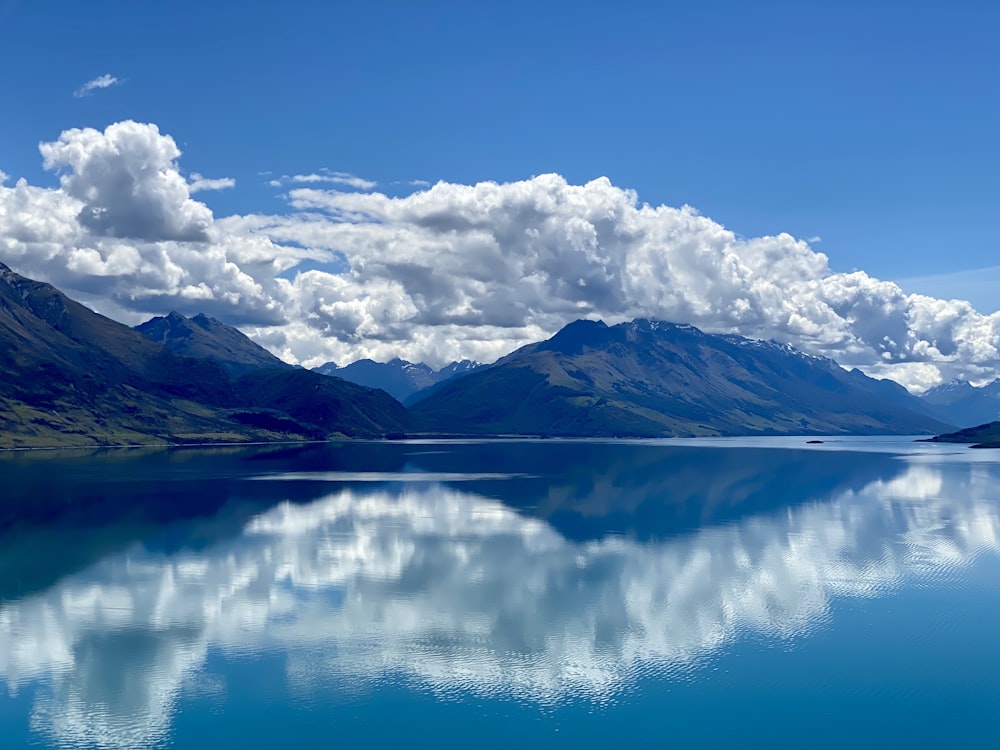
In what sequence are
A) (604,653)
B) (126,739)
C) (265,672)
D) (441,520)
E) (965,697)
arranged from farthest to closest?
(441,520), (604,653), (265,672), (965,697), (126,739)

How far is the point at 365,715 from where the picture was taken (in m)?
55.9

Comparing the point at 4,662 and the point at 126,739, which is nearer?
the point at 126,739

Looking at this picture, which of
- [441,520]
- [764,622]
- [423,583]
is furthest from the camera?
[441,520]

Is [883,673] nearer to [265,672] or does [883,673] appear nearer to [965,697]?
[965,697]

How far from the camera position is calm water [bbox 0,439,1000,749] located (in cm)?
5475

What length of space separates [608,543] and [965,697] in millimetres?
72681

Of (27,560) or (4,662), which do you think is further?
(27,560)

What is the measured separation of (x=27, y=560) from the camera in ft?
371

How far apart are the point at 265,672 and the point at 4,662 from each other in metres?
22.8

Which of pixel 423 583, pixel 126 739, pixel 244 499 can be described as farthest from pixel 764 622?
pixel 244 499

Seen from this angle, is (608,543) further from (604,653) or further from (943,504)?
(943,504)

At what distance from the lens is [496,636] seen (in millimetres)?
74250

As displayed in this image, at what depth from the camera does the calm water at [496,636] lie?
5475 centimetres

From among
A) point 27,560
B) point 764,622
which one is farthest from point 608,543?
point 27,560
